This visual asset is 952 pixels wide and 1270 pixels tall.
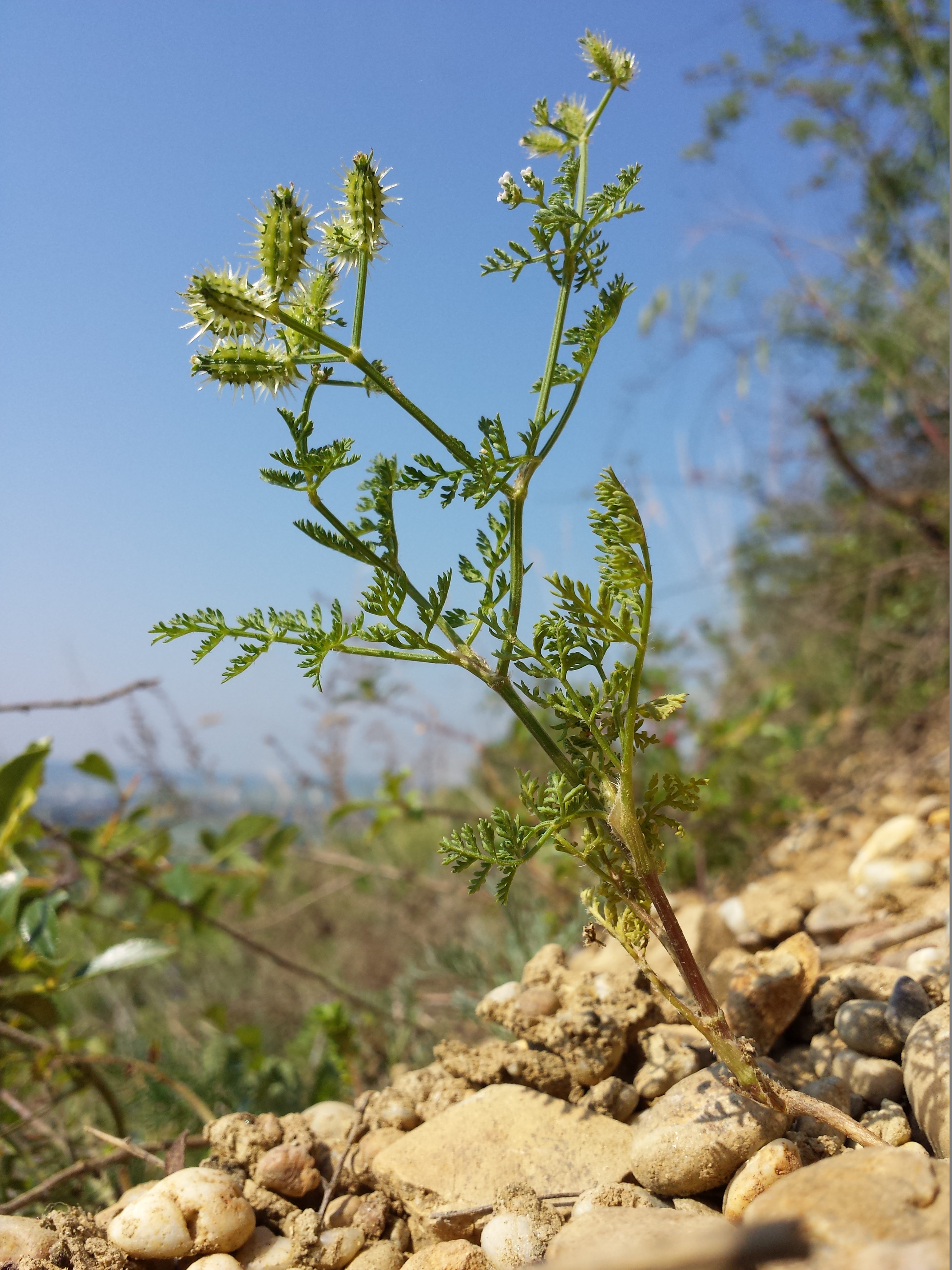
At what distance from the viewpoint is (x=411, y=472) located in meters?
0.87

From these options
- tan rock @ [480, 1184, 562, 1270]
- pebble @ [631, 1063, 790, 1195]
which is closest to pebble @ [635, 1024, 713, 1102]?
pebble @ [631, 1063, 790, 1195]

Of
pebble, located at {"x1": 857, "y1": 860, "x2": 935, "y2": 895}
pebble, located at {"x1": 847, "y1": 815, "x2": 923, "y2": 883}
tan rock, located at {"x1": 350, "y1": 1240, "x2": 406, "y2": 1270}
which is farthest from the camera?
pebble, located at {"x1": 847, "y1": 815, "x2": 923, "y2": 883}

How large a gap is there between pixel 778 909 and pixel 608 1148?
65 centimetres

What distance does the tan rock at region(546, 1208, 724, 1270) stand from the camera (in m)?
0.71

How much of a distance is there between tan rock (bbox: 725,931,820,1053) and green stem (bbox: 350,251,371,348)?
99 cm

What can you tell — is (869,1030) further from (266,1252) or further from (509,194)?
(509,194)

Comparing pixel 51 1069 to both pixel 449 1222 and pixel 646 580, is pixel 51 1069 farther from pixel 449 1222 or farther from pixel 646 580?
pixel 646 580

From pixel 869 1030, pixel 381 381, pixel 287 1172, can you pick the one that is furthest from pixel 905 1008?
pixel 381 381

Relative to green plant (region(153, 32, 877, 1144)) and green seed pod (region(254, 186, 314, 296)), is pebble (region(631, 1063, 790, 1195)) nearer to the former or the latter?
green plant (region(153, 32, 877, 1144))

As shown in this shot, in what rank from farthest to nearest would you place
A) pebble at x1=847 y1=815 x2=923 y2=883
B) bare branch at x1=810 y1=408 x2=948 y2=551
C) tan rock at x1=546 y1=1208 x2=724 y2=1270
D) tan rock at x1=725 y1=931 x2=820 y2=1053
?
bare branch at x1=810 y1=408 x2=948 y2=551 < pebble at x1=847 y1=815 x2=923 y2=883 < tan rock at x1=725 y1=931 x2=820 y2=1053 < tan rock at x1=546 y1=1208 x2=724 y2=1270

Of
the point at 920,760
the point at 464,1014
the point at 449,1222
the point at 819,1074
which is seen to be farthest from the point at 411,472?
the point at 920,760

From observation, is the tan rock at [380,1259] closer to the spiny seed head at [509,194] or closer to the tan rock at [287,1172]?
the tan rock at [287,1172]

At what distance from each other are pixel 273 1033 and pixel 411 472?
2.73 m

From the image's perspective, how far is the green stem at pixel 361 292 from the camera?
818 mm
